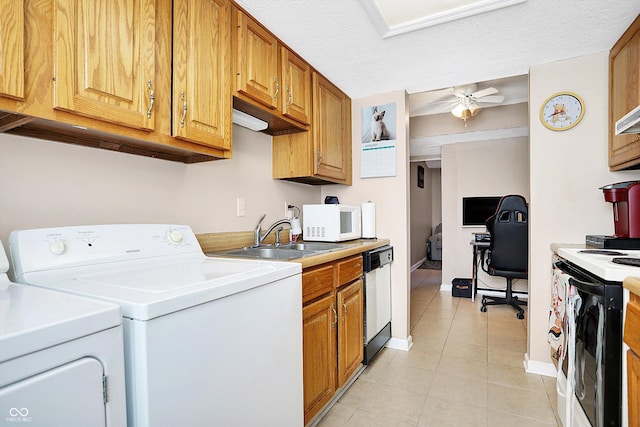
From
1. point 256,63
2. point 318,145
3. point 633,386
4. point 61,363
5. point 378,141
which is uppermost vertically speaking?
point 256,63

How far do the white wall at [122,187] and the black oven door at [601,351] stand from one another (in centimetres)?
184

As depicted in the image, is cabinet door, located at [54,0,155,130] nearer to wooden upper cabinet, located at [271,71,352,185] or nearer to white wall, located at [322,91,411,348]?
wooden upper cabinet, located at [271,71,352,185]

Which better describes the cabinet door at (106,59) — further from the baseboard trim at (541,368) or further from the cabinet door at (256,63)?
the baseboard trim at (541,368)

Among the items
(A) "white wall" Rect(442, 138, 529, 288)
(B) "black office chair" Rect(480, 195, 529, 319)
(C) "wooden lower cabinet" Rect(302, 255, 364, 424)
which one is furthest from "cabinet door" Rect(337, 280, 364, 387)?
(A) "white wall" Rect(442, 138, 529, 288)

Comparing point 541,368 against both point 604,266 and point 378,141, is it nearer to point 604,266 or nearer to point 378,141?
point 604,266

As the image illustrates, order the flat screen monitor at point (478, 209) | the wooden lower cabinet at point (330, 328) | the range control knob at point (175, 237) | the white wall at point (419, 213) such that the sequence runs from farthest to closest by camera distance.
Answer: the white wall at point (419, 213) → the flat screen monitor at point (478, 209) → the wooden lower cabinet at point (330, 328) → the range control knob at point (175, 237)

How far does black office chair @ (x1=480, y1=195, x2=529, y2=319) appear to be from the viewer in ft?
11.4

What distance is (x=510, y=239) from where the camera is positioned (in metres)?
3.55

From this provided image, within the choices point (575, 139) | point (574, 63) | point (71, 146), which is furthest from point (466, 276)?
point (71, 146)

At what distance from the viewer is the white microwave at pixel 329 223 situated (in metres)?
2.39

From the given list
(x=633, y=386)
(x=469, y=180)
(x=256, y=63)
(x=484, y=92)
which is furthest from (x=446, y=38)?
(x=469, y=180)

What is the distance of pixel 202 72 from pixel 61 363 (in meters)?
1.23

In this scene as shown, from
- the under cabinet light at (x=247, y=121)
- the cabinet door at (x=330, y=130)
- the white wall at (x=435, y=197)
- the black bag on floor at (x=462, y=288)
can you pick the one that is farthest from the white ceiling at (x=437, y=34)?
the white wall at (x=435, y=197)

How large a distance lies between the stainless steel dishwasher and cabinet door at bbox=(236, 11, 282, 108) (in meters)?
1.24
